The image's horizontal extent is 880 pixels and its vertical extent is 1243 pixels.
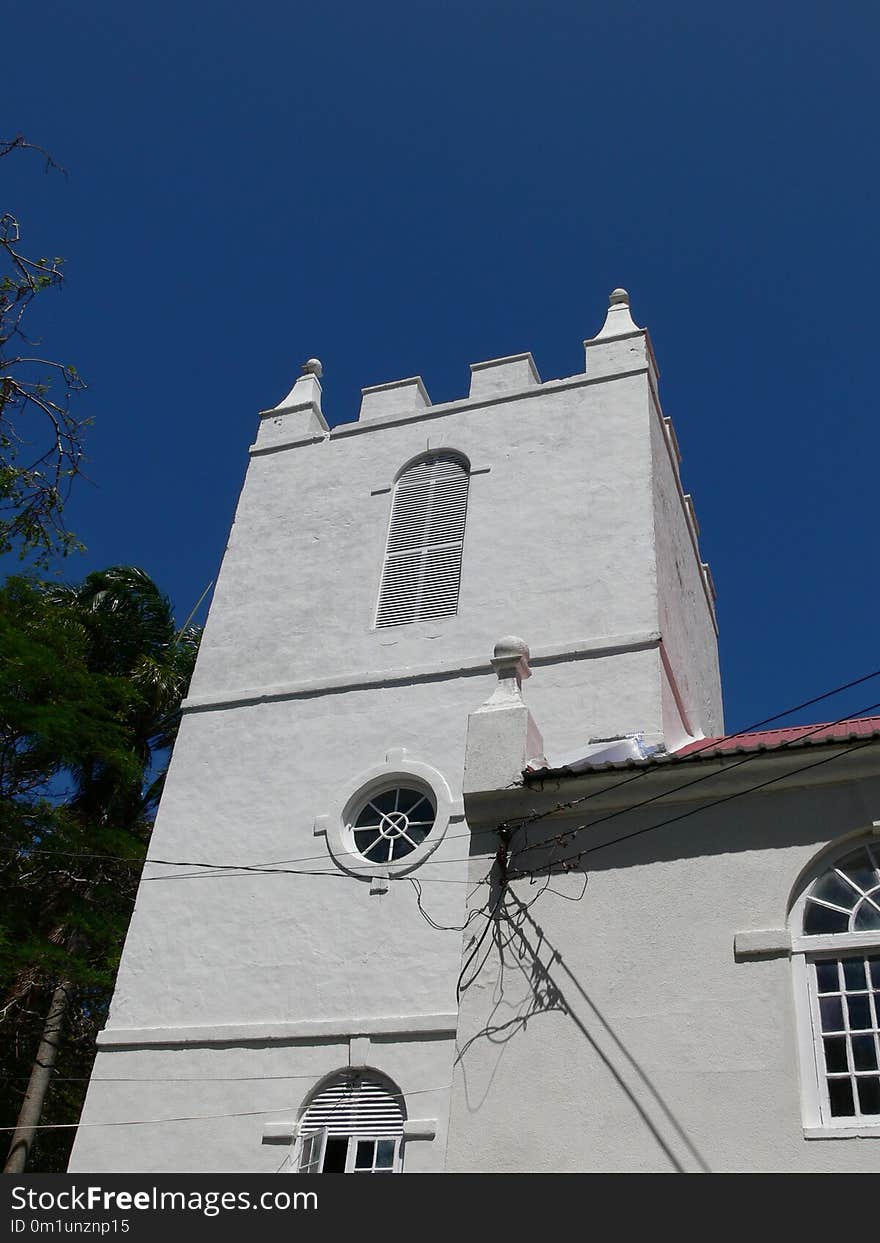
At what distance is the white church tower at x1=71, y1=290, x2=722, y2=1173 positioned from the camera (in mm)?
12680

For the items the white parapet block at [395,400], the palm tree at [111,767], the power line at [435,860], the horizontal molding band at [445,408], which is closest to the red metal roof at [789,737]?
the power line at [435,860]

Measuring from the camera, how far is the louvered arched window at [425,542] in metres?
16.5

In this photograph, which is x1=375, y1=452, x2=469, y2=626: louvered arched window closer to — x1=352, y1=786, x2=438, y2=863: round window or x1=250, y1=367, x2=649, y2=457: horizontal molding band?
x1=250, y1=367, x2=649, y2=457: horizontal molding band

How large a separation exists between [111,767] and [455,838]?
29.3 feet

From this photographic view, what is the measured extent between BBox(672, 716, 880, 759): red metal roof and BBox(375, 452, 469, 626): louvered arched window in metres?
4.53

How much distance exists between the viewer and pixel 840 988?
8.11 metres

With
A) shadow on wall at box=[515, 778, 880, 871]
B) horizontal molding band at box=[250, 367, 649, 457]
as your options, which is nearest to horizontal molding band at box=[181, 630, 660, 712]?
horizontal molding band at box=[250, 367, 649, 457]

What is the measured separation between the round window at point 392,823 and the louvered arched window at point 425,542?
2.84 meters

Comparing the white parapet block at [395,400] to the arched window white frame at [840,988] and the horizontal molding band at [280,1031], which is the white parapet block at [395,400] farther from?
the arched window white frame at [840,988]

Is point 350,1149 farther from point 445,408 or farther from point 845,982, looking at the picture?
point 445,408

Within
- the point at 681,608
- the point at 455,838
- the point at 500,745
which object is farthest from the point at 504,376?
the point at 500,745
